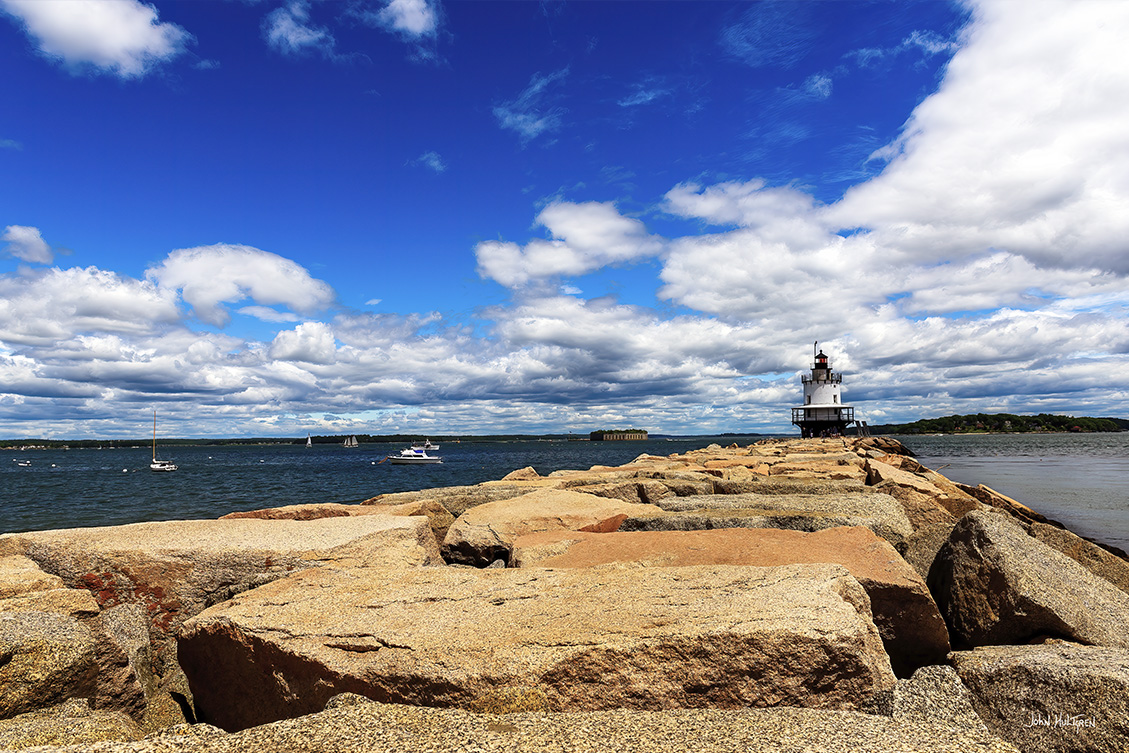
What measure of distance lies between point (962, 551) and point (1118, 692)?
5.83 ft

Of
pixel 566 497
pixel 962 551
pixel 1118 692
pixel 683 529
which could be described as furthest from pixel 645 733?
pixel 566 497

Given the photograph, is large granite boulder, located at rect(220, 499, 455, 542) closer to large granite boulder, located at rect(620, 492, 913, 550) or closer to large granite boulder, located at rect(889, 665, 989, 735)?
large granite boulder, located at rect(620, 492, 913, 550)

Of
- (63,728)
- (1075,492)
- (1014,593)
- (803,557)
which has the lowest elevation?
(1075,492)

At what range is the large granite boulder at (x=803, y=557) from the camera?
13.1 ft

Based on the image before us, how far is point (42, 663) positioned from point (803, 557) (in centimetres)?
471

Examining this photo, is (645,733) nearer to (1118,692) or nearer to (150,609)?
(1118,692)

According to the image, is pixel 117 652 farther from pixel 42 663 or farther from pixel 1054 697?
pixel 1054 697

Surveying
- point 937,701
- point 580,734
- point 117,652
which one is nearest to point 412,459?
point 117,652

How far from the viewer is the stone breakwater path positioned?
2656 mm

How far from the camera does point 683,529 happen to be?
6.37 meters

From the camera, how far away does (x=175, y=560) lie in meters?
4.99

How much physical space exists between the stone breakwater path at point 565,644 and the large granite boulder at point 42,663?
13 millimetres

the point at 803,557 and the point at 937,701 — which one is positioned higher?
the point at 803,557

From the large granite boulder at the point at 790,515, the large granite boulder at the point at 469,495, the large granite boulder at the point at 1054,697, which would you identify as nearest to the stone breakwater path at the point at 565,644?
the large granite boulder at the point at 1054,697
